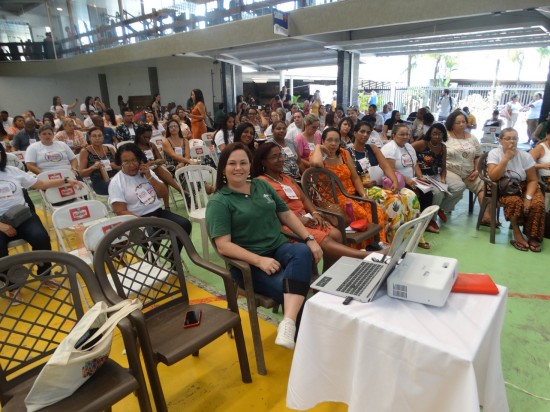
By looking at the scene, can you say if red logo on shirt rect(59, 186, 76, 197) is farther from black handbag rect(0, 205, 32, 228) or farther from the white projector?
the white projector

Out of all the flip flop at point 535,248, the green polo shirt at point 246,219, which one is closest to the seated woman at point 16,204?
the green polo shirt at point 246,219

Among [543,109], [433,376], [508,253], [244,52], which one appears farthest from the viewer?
[244,52]

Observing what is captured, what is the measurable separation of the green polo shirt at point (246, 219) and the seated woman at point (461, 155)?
311 cm

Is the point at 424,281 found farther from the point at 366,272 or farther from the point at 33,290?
the point at 33,290

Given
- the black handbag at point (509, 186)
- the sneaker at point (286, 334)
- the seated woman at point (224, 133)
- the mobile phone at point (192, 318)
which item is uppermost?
the seated woman at point (224, 133)

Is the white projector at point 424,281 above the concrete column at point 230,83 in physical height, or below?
below

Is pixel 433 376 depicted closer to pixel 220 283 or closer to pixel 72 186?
pixel 220 283

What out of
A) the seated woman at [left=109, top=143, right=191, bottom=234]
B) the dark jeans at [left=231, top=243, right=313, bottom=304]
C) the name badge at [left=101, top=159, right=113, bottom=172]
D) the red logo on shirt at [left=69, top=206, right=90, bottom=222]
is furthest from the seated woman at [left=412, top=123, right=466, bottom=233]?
the name badge at [left=101, top=159, right=113, bottom=172]

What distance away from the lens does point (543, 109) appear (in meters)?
6.70

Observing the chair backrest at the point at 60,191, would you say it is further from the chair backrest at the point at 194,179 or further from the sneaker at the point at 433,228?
the sneaker at the point at 433,228

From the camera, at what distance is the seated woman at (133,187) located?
9.54 ft

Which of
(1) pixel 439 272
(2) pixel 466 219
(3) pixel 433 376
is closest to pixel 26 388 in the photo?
(3) pixel 433 376

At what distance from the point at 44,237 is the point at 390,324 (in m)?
2.86

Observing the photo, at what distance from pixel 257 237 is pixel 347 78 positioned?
8.46m
